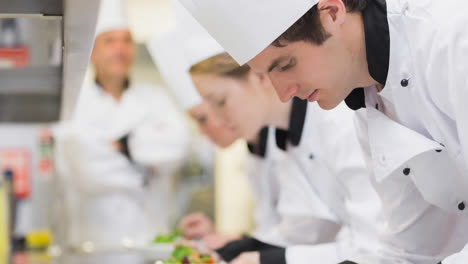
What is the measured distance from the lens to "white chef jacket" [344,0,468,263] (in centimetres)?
97

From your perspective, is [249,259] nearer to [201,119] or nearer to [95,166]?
[201,119]

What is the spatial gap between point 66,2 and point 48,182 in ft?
10.0

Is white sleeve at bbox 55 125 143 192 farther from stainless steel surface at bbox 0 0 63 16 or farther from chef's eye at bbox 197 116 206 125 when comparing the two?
stainless steel surface at bbox 0 0 63 16

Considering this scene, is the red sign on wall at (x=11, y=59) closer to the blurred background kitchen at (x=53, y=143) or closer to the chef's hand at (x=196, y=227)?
the blurred background kitchen at (x=53, y=143)

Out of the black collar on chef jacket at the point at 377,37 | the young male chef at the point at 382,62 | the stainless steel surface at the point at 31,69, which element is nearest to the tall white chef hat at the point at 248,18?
the young male chef at the point at 382,62

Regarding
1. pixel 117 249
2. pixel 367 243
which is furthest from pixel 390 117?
pixel 117 249

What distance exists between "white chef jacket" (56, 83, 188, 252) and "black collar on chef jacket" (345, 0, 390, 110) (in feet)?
6.47

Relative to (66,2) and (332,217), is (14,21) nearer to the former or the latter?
(66,2)

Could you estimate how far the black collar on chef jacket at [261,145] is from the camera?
207 centimetres

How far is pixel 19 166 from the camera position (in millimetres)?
3850

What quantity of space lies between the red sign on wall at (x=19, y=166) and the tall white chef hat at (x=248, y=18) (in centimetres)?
302

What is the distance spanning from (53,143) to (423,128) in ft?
6.96

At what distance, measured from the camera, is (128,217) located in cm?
300

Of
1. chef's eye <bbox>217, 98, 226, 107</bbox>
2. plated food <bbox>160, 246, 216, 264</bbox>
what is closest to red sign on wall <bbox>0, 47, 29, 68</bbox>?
chef's eye <bbox>217, 98, 226, 107</bbox>
